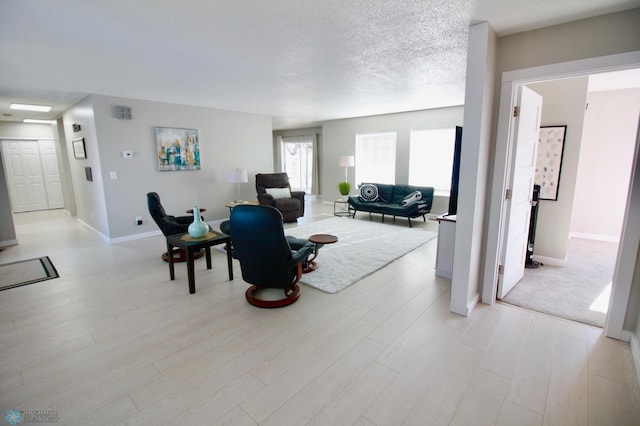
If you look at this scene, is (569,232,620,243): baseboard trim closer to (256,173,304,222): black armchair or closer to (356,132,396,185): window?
(356,132,396,185): window

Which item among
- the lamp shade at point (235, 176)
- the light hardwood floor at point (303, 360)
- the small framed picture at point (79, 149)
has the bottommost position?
the light hardwood floor at point (303, 360)

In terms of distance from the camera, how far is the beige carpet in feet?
9.06

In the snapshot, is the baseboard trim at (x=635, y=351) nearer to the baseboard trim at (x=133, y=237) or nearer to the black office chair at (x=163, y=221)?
the black office chair at (x=163, y=221)

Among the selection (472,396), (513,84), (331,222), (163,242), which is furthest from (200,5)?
(331,222)

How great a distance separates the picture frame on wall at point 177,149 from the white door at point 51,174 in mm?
5022

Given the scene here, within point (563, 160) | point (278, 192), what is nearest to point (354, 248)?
point (278, 192)

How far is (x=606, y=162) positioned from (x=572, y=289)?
3190 millimetres

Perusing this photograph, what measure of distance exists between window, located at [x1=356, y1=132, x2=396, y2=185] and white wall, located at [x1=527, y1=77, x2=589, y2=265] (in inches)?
147

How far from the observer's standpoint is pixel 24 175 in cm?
796

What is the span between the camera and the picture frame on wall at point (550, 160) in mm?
3787

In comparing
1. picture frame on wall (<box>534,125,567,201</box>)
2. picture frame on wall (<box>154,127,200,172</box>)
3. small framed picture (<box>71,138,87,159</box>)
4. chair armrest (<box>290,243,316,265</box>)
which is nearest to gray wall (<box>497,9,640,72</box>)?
picture frame on wall (<box>534,125,567,201</box>)

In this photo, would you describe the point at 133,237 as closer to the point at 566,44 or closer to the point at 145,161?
the point at 145,161

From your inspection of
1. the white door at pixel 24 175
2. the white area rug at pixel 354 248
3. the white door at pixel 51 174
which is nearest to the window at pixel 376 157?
the white area rug at pixel 354 248

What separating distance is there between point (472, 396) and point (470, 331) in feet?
2.50
